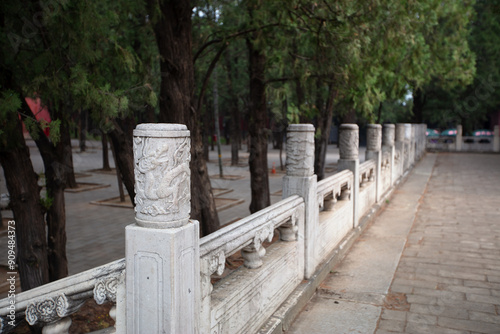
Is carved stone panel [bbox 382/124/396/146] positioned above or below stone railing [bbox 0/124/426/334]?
above

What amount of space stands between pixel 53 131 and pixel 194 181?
6.84 feet

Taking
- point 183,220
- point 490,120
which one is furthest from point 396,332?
point 490,120

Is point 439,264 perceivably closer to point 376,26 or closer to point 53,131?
point 376,26

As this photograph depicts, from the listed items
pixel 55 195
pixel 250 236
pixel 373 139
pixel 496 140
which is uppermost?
pixel 373 139

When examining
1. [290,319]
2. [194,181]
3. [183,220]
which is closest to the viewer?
[183,220]

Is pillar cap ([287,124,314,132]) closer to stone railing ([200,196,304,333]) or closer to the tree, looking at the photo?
stone railing ([200,196,304,333])

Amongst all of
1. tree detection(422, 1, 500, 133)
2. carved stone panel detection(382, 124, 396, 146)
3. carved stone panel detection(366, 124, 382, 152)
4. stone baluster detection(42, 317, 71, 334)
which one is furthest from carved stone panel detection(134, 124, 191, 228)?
tree detection(422, 1, 500, 133)

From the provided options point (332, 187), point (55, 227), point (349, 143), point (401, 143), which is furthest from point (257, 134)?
point (401, 143)

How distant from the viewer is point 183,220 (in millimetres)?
2543

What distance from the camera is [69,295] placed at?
8.54 ft

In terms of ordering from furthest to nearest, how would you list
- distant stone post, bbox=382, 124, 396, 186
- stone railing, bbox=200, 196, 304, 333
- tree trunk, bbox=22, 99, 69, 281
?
distant stone post, bbox=382, 124, 396, 186 → tree trunk, bbox=22, 99, 69, 281 → stone railing, bbox=200, 196, 304, 333

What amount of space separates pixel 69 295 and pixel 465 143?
99.8 ft

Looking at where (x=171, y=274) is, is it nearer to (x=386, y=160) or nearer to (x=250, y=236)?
(x=250, y=236)

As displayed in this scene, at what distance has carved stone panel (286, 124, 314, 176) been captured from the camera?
4.80 meters
